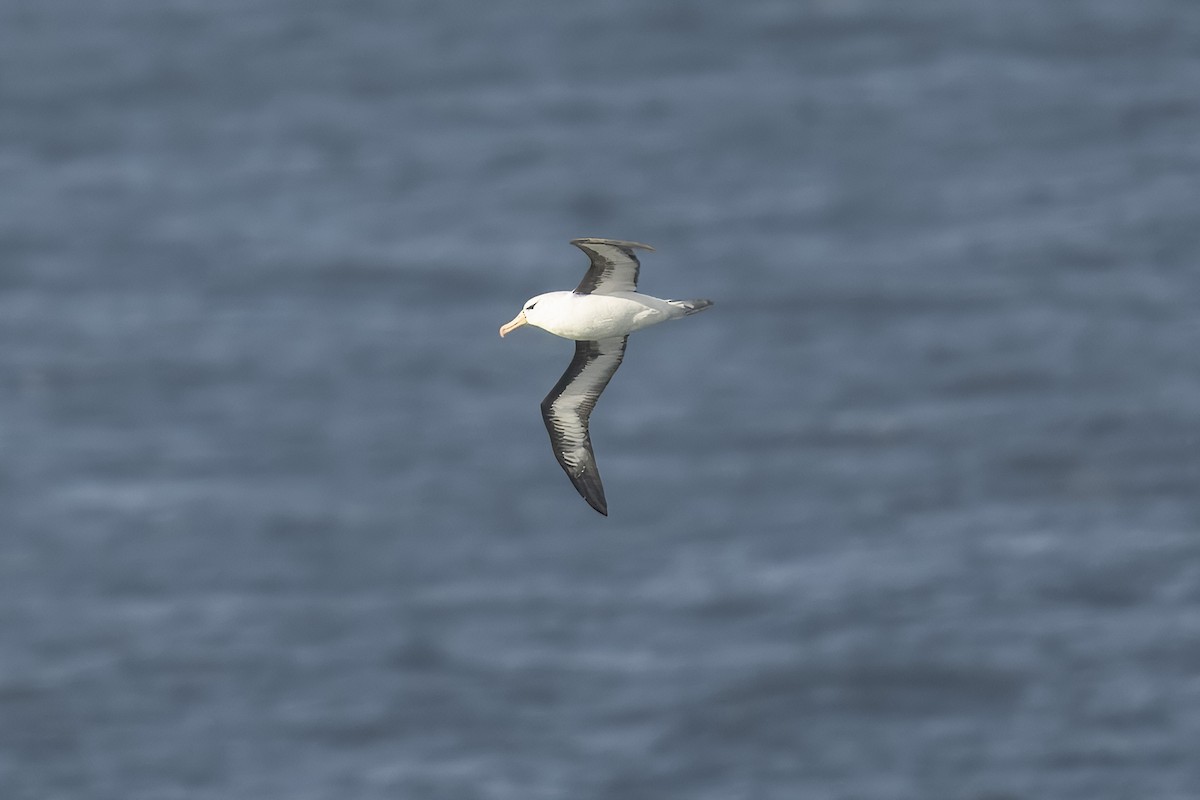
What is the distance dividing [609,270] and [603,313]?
1.87ft

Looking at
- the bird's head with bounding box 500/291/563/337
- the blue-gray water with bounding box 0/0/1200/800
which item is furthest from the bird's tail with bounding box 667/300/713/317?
the blue-gray water with bounding box 0/0/1200/800

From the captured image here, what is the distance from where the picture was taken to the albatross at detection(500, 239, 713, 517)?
25.6 meters

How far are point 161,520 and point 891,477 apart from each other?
110ft

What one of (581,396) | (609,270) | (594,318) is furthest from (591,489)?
(609,270)

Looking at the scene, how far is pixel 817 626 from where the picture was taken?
3334 inches

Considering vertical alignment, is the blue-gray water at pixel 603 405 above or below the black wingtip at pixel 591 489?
above

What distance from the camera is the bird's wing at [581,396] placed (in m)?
27.8

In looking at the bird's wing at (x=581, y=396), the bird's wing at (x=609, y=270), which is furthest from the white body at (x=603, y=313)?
the bird's wing at (x=581, y=396)

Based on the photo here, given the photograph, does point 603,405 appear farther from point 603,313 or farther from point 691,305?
point 691,305

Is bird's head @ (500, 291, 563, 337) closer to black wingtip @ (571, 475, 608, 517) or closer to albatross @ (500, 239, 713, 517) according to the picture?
albatross @ (500, 239, 713, 517)

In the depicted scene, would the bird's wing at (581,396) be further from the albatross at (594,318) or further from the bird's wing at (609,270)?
the bird's wing at (609,270)

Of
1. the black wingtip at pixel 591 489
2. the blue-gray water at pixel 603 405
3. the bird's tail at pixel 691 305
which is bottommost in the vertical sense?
the black wingtip at pixel 591 489

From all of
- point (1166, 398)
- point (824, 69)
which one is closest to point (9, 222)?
point (824, 69)

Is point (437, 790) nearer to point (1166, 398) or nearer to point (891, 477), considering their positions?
point (891, 477)
